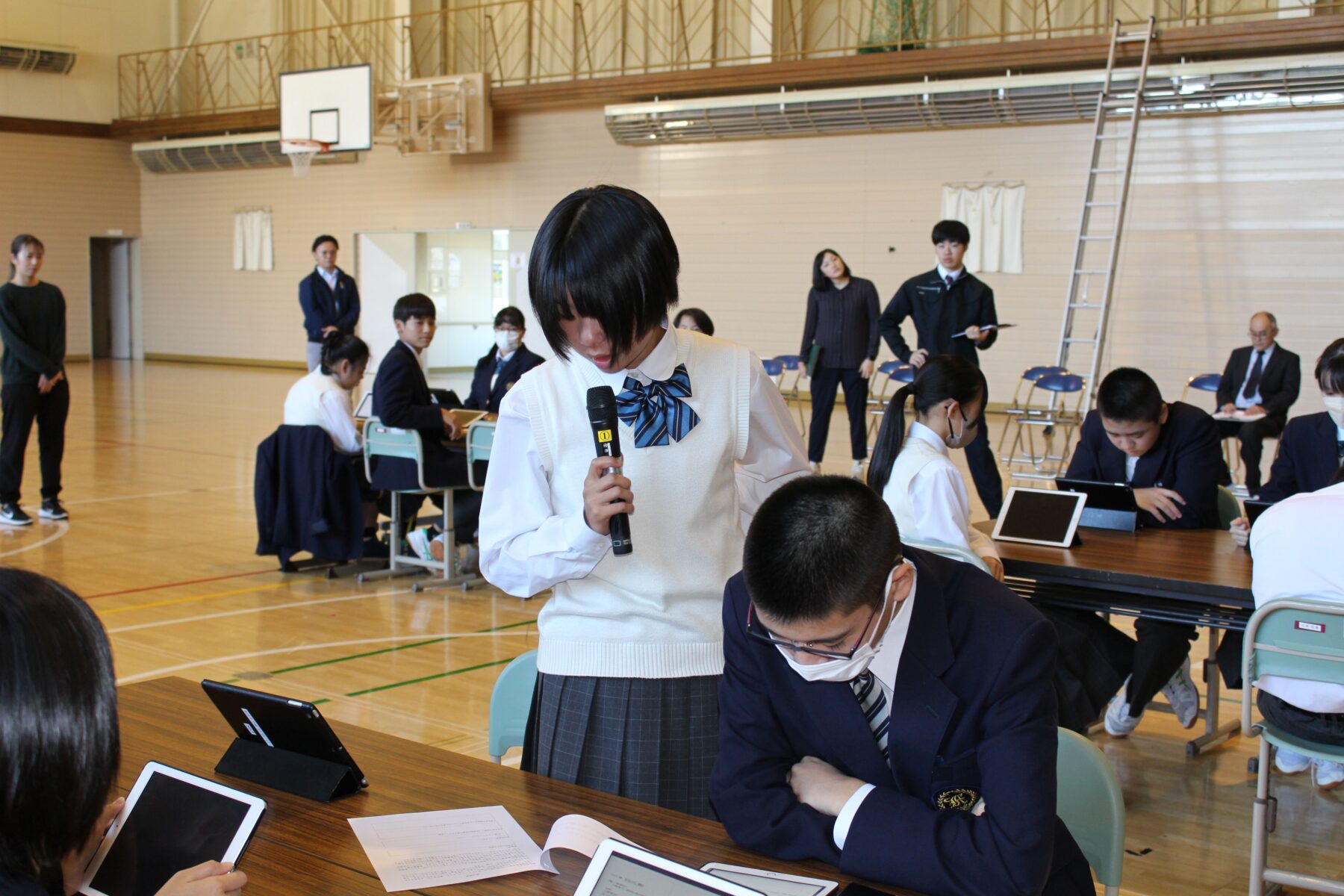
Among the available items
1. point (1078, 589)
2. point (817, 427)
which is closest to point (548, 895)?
point (1078, 589)

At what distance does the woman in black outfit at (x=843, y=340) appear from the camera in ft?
32.7

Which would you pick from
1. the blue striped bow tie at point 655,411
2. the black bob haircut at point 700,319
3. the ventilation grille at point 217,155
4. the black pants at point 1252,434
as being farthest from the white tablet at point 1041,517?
the ventilation grille at point 217,155

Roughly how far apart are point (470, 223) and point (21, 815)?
1652cm

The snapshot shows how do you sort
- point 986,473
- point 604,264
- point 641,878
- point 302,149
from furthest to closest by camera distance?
point 302,149 < point 986,473 < point 604,264 < point 641,878

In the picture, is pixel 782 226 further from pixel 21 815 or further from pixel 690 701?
pixel 21 815

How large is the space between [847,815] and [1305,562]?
1.73 metres

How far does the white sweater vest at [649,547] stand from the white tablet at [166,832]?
1.81ft

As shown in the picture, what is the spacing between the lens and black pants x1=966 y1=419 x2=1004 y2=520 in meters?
7.18

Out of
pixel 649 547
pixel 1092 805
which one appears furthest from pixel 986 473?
pixel 649 547

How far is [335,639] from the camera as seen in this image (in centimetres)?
540

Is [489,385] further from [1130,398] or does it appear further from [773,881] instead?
[773,881]

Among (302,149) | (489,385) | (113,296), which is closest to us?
A: (489,385)

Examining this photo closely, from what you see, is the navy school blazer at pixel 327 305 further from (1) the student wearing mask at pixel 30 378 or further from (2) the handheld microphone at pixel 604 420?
(2) the handheld microphone at pixel 604 420

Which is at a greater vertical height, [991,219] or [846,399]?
[991,219]
